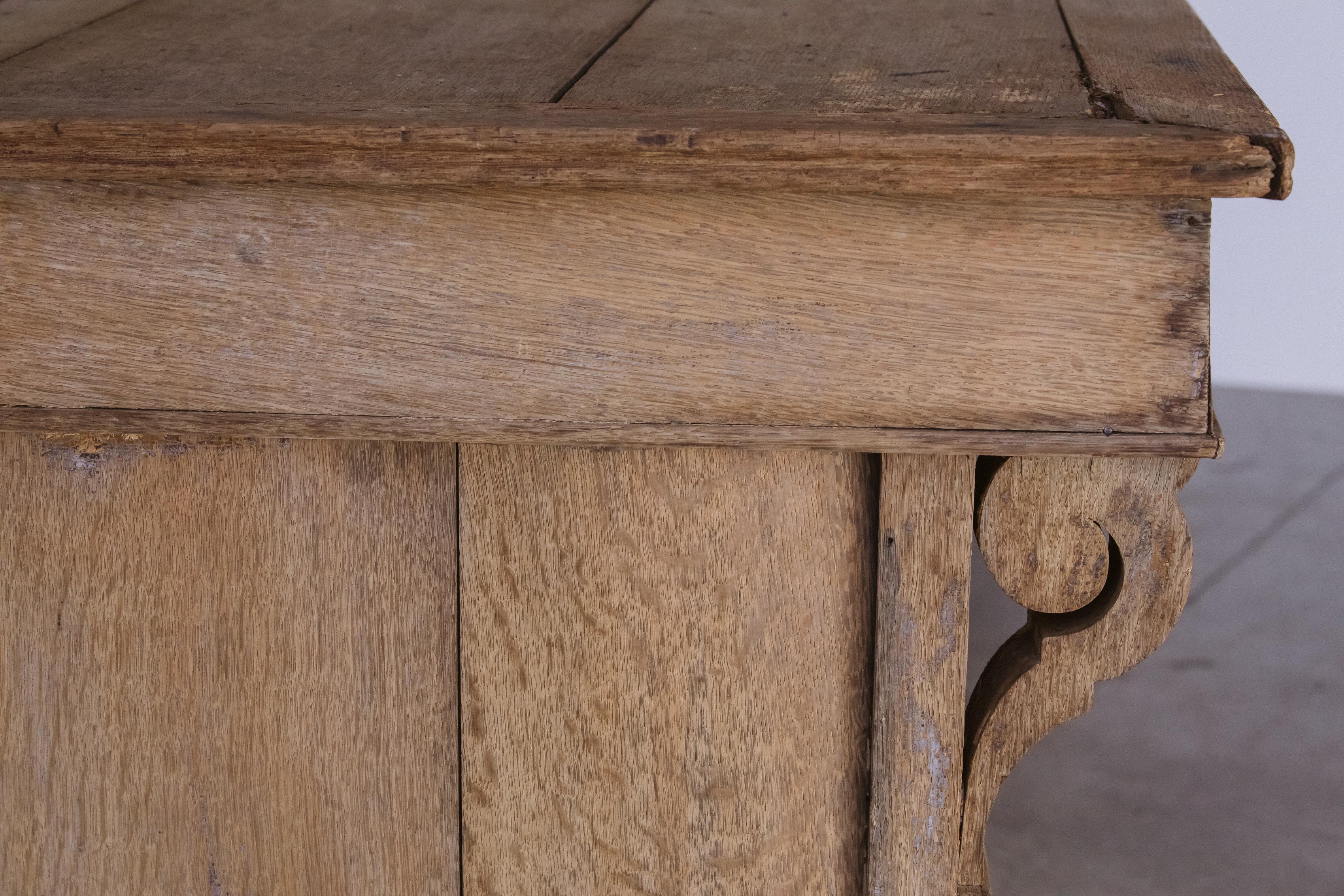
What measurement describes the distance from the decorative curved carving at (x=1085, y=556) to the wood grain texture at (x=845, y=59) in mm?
173

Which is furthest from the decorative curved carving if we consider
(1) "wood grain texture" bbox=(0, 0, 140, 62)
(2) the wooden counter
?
(1) "wood grain texture" bbox=(0, 0, 140, 62)

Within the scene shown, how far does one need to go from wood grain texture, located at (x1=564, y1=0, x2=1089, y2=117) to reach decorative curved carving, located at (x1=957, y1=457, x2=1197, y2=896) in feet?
0.57

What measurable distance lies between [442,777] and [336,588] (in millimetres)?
125

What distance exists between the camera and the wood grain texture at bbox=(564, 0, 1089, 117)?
22.7 inches

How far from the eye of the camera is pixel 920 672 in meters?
0.63

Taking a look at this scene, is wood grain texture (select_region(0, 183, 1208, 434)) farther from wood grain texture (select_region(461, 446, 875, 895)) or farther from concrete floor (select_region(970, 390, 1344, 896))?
concrete floor (select_region(970, 390, 1344, 896))

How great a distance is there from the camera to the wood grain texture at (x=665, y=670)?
63cm

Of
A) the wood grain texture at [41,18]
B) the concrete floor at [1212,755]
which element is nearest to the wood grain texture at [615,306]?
the wood grain texture at [41,18]

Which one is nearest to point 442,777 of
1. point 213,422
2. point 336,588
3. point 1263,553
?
point 336,588

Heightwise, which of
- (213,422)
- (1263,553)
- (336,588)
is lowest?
(1263,553)

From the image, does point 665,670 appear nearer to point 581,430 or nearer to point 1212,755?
point 581,430

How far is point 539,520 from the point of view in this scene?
644 millimetres

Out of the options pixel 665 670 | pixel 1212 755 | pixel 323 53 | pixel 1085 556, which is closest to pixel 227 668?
pixel 665 670

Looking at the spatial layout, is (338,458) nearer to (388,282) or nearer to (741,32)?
(388,282)
